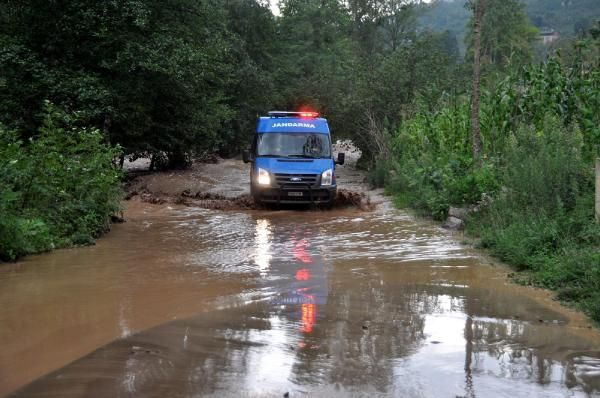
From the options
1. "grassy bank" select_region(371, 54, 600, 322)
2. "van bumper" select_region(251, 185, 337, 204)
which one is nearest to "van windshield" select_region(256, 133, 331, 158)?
"van bumper" select_region(251, 185, 337, 204)

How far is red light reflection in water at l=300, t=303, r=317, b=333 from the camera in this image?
21.5 feet

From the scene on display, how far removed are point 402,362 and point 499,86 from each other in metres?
11.8

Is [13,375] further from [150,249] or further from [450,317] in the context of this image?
[150,249]

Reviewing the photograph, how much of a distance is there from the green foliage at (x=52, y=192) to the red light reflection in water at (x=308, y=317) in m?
4.77

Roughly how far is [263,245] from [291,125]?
617cm

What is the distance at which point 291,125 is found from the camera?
56.4 ft

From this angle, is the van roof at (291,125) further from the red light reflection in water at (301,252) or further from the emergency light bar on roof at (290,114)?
the red light reflection in water at (301,252)

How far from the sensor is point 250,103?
106 ft

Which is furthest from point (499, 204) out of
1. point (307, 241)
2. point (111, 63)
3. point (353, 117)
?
point (353, 117)

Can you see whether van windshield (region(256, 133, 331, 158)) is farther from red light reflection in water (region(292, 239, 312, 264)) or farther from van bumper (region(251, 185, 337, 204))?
red light reflection in water (region(292, 239, 312, 264))

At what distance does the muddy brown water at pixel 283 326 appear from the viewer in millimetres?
5137

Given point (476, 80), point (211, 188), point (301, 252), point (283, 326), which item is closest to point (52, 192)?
point (301, 252)

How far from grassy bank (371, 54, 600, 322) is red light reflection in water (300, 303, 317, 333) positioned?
9.06ft

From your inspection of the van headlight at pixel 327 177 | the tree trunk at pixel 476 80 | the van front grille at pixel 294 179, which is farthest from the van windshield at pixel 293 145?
the tree trunk at pixel 476 80
